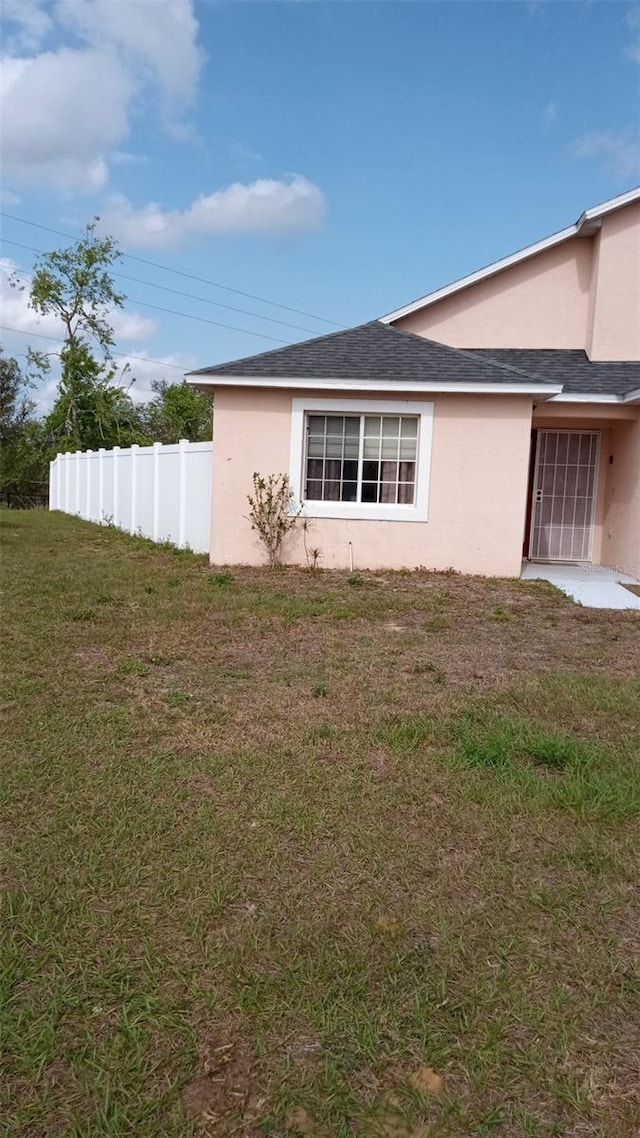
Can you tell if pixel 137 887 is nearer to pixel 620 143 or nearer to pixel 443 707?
pixel 443 707

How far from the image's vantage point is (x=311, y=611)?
788 cm

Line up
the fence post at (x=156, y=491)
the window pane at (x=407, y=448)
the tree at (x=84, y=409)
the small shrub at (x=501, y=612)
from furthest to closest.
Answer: the tree at (x=84, y=409) < the fence post at (x=156, y=491) < the window pane at (x=407, y=448) < the small shrub at (x=501, y=612)

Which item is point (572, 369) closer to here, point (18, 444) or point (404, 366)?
point (404, 366)

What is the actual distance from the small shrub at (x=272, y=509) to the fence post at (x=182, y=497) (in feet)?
8.42

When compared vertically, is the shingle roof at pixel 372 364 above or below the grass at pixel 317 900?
above

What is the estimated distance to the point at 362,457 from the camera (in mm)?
10891

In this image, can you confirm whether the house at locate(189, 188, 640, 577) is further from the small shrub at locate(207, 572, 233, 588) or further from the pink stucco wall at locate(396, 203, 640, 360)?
the small shrub at locate(207, 572, 233, 588)

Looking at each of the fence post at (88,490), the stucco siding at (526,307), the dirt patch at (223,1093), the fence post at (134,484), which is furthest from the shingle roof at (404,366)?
the fence post at (88,490)

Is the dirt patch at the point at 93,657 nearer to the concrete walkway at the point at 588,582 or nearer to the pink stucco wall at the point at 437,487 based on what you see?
the pink stucco wall at the point at 437,487

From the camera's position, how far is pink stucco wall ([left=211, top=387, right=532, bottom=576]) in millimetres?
10625

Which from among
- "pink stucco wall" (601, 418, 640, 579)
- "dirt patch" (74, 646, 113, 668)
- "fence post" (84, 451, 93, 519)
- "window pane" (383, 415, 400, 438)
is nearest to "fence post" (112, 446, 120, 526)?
"fence post" (84, 451, 93, 519)

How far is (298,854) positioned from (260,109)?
1482 centimetres

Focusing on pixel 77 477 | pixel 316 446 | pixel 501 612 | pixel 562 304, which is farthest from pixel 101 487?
pixel 501 612

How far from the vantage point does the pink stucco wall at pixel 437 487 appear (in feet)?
34.9
